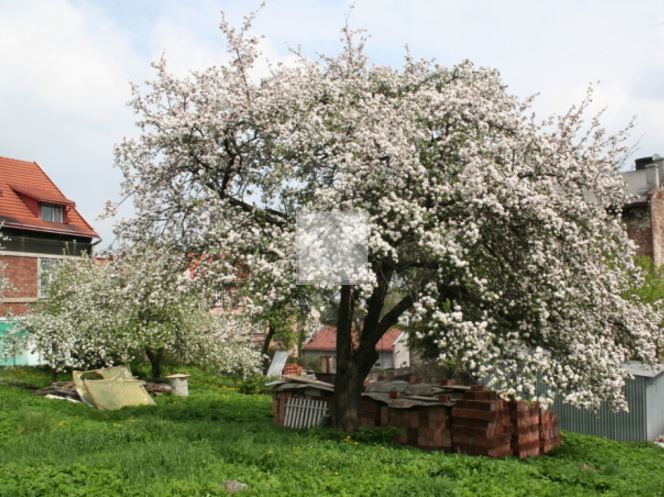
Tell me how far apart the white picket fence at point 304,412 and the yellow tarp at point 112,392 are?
20.4 feet

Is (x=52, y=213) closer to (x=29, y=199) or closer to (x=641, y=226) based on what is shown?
(x=29, y=199)

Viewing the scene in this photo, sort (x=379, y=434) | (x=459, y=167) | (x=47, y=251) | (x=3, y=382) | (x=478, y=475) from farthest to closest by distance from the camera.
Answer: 1. (x=47, y=251)
2. (x=3, y=382)
3. (x=379, y=434)
4. (x=459, y=167)
5. (x=478, y=475)

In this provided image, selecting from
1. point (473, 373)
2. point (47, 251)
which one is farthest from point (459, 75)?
point (47, 251)

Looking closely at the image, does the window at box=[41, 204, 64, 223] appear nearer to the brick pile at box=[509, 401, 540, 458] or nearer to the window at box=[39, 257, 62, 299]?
the window at box=[39, 257, 62, 299]

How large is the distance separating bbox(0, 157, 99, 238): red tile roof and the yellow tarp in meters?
20.2

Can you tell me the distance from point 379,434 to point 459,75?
26.9 ft

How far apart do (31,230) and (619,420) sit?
3344 centimetres

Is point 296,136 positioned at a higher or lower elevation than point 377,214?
higher

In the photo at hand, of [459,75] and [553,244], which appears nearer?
[553,244]

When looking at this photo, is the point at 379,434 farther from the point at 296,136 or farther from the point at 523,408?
the point at 296,136

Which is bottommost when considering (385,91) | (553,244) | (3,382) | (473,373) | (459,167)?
(3,382)

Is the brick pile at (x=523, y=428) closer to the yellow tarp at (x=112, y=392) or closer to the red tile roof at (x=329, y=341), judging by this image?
the yellow tarp at (x=112, y=392)

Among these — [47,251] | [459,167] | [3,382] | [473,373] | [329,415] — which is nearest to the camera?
[473,373]

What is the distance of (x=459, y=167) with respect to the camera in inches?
526
